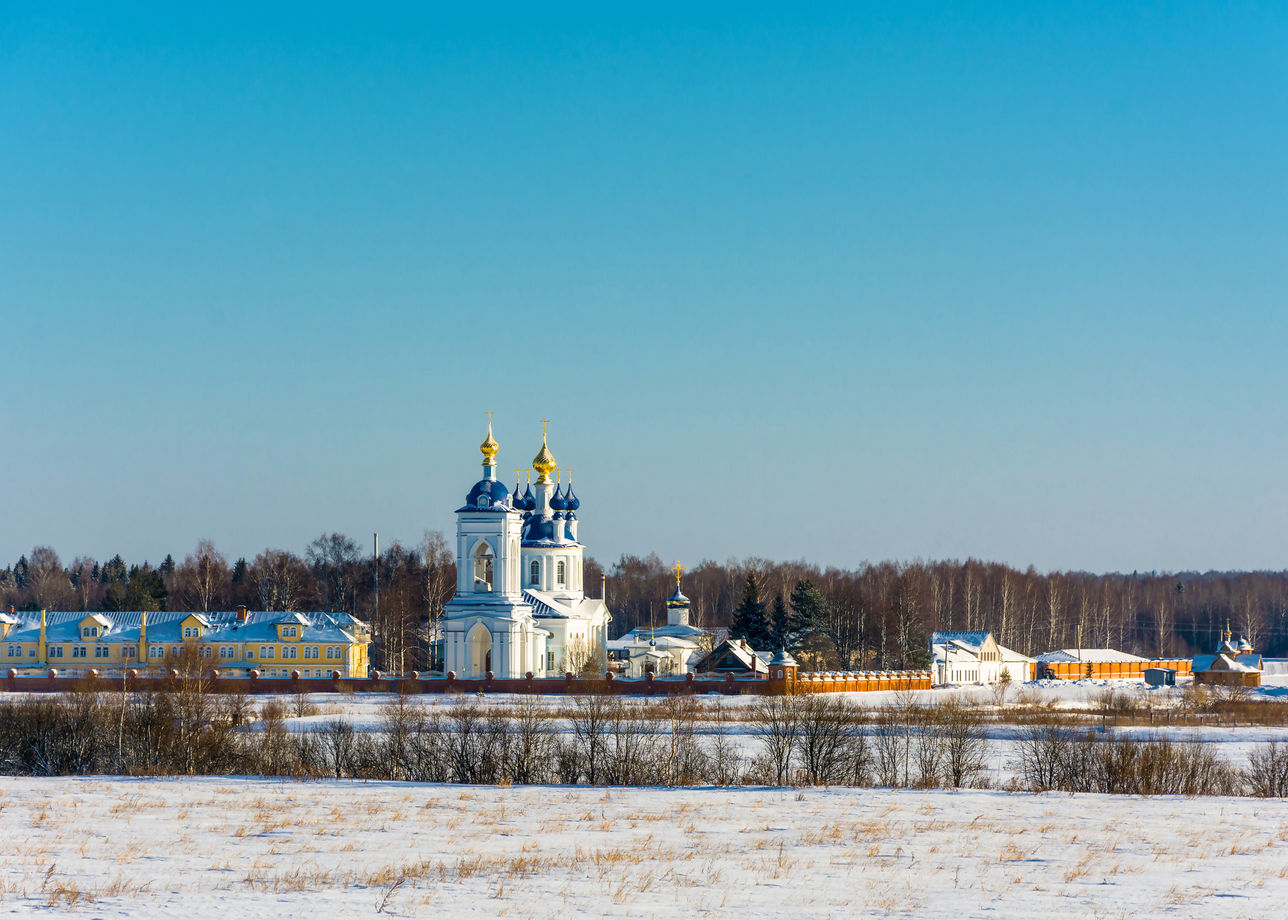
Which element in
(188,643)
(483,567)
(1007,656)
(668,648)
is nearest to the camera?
(483,567)

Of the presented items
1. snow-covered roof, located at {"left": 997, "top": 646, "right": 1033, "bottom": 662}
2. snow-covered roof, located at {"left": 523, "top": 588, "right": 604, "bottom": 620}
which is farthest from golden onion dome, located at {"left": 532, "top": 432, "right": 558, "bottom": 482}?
snow-covered roof, located at {"left": 997, "top": 646, "right": 1033, "bottom": 662}

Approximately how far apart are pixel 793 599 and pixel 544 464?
13314 mm

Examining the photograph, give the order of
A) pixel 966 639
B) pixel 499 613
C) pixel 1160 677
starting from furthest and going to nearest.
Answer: pixel 1160 677
pixel 966 639
pixel 499 613

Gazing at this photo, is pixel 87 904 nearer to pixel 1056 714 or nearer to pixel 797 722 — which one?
pixel 797 722

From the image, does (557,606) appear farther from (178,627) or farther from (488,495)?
(178,627)

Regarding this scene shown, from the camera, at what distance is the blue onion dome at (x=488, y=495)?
61.0m

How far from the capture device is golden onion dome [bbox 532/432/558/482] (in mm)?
72250

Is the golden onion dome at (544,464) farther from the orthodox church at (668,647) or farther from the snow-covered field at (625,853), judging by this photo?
the snow-covered field at (625,853)

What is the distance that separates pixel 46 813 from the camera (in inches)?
824

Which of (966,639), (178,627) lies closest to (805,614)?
(966,639)

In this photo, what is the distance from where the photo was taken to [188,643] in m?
64.0

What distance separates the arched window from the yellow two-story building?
669 centimetres

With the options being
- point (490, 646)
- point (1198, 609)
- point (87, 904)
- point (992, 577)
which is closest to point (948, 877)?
point (87, 904)

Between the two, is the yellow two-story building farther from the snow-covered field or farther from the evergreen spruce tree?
the snow-covered field
